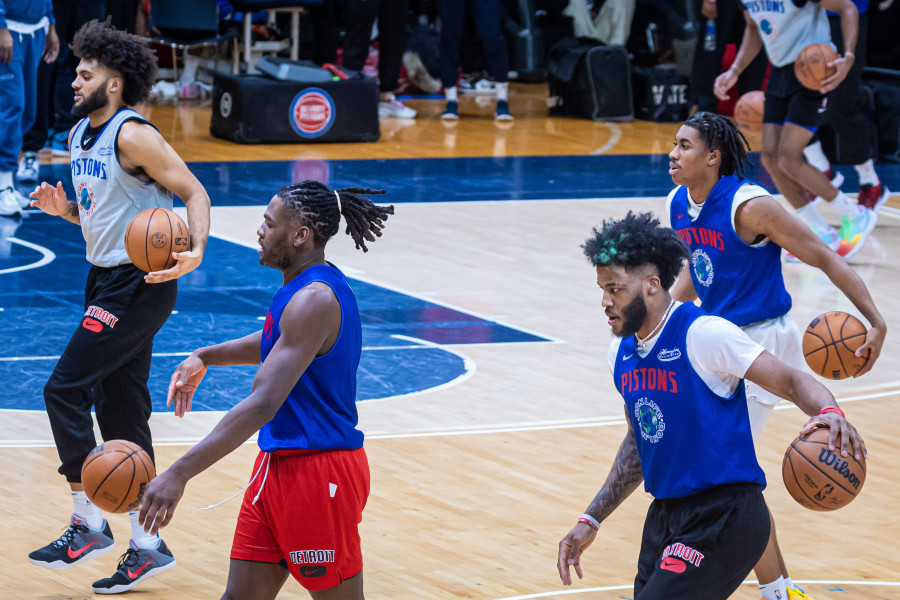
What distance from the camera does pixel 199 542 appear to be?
6004mm

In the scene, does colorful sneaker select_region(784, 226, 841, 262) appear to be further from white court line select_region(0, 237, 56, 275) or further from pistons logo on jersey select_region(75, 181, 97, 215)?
pistons logo on jersey select_region(75, 181, 97, 215)

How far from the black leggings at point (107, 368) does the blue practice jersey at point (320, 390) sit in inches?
55.5

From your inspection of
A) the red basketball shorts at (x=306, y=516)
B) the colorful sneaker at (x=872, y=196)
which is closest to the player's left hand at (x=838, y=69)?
the colorful sneaker at (x=872, y=196)

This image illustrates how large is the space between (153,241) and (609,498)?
202 cm

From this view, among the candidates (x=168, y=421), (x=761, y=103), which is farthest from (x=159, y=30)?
(x=168, y=421)

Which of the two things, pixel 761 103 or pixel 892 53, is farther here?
pixel 892 53

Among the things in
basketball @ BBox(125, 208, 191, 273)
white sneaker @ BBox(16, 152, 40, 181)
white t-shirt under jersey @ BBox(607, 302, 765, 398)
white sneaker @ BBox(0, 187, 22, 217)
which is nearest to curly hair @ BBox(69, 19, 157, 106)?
basketball @ BBox(125, 208, 191, 273)

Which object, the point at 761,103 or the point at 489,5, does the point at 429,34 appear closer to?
the point at 489,5

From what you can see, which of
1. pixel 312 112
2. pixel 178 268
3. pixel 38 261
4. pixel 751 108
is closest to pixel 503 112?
pixel 312 112

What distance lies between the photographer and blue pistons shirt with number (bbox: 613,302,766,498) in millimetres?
4223

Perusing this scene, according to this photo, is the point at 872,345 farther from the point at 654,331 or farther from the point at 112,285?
the point at 112,285

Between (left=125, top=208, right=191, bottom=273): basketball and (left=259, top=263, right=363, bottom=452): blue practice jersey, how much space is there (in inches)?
48.6

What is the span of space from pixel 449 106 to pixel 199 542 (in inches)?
491

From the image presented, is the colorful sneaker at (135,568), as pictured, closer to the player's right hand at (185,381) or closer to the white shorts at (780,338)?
the player's right hand at (185,381)
